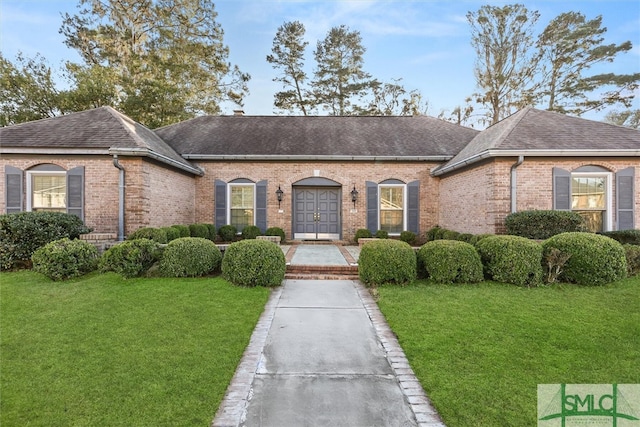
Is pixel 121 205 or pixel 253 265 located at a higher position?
A: pixel 121 205

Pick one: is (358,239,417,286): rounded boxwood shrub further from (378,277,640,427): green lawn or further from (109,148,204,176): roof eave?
(109,148,204,176): roof eave

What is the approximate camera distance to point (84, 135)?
380 inches

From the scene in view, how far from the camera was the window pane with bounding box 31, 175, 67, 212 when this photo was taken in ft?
31.2

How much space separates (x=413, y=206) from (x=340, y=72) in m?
15.0

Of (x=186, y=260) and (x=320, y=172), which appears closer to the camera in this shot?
(x=186, y=260)

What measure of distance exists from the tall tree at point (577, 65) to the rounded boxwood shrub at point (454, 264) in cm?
2068

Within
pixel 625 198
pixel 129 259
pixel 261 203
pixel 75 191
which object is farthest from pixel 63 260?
pixel 625 198

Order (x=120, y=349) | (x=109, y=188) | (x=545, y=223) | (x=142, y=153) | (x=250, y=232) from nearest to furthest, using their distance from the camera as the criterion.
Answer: (x=120, y=349) → (x=545, y=223) → (x=142, y=153) → (x=109, y=188) → (x=250, y=232)

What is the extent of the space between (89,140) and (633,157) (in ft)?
56.2

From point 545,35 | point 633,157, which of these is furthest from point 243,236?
point 545,35

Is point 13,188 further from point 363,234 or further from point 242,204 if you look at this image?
point 363,234

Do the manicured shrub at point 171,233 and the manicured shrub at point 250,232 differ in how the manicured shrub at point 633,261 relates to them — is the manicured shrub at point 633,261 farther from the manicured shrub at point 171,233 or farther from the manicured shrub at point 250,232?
the manicured shrub at point 171,233

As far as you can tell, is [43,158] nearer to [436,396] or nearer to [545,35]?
[436,396]

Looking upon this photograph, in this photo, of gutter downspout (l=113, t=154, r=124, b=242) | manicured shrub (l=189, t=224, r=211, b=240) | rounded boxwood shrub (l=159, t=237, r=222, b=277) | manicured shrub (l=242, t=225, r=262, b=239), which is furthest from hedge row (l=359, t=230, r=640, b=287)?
gutter downspout (l=113, t=154, r=124, b=242)
